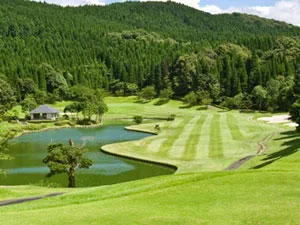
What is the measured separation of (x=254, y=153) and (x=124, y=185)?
87.7 ft

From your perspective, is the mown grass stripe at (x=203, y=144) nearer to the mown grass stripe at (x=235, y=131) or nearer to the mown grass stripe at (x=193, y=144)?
the mown grass stripe at (x=193, y=144)

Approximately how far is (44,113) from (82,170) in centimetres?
6975

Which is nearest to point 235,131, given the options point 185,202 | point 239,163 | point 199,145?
point 199,145

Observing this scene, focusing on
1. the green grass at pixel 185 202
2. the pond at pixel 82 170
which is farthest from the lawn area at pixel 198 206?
the pond at pixel 82 170

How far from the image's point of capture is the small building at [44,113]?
117250 millimetres

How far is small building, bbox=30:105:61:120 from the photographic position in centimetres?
11725

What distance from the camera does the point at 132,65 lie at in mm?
197375

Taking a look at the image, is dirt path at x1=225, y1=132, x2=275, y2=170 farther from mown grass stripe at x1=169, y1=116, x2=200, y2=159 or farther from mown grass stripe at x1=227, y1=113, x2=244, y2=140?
mown grass stripe at x1=169, y1=116, x2=200, y2=159

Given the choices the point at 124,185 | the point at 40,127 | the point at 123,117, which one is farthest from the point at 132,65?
the point at 124,185

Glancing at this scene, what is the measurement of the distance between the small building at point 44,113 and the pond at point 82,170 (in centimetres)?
3324

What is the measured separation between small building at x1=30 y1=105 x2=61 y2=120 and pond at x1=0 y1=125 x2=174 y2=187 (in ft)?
109

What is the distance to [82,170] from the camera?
51.7 metres

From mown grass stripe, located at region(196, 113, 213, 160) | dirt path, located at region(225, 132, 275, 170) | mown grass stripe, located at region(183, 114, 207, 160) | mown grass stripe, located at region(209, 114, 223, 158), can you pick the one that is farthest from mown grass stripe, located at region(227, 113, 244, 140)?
mown grass stripe, located at region(183, 114, 207, 160)

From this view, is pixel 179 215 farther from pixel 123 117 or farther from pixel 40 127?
pixel 123 117
